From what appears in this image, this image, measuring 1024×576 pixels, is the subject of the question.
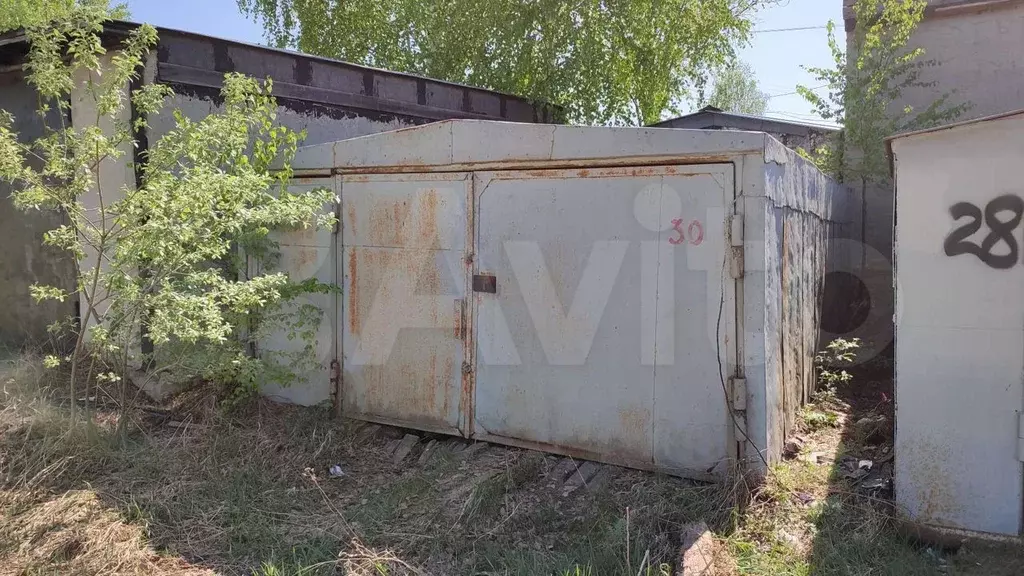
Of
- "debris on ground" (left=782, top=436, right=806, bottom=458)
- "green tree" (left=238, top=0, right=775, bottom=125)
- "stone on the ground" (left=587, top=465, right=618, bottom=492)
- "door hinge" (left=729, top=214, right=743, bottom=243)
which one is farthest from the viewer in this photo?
"green tree" (left=238, top=0, right=775, bottom=125)

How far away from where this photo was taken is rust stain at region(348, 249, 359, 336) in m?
5.66

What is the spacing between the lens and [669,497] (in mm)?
4246

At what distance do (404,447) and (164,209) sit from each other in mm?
2276

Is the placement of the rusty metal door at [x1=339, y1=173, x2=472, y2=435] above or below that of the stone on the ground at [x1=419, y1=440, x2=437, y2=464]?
above

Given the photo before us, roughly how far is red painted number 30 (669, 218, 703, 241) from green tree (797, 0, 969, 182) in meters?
5.98

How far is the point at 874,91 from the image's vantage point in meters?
9.39

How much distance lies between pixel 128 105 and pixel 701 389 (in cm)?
488

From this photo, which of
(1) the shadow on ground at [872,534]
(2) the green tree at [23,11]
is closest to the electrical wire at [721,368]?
(1) the shadow on ground at [872,534]

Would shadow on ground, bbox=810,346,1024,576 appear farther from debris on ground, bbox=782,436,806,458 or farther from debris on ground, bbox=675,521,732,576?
debris on ground, bbox=675,521,732,576

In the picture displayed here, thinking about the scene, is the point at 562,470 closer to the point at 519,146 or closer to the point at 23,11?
the point at 519,146

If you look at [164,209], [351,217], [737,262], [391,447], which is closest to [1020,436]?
[737,262]

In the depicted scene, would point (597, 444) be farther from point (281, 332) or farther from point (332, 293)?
point (281, 332)

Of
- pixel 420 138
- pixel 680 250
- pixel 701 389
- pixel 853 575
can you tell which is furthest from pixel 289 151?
pixel 853 575

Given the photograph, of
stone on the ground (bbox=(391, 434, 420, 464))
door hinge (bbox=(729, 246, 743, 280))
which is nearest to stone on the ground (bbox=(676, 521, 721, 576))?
door hinge (bbox=(729, 246, 743, 280))
